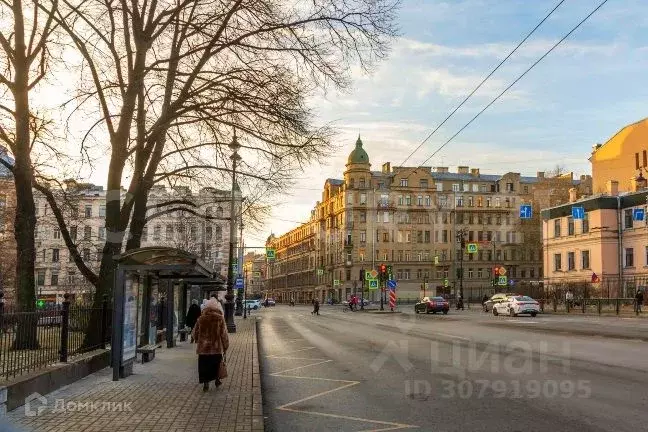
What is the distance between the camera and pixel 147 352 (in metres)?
14.6

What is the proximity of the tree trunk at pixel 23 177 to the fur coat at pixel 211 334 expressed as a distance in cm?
746

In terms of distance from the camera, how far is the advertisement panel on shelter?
12109mm

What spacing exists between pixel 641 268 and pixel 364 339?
41.9 m

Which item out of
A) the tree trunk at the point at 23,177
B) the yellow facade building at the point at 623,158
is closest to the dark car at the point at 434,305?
the yellow facade building at the point at 623,158

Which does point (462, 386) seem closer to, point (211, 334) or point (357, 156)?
point (211, 334)

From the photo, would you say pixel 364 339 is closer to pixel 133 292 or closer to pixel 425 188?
pixel 133 292

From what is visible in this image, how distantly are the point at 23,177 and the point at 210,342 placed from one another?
8.69 meters

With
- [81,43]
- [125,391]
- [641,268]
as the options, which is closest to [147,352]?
[125,391]

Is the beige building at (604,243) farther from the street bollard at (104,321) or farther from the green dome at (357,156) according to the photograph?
the green dome at (357,156)

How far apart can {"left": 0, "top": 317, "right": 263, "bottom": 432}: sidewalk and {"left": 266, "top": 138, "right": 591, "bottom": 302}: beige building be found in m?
96.3

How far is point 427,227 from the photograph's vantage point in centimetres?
11588

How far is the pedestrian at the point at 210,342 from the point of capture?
418 inches

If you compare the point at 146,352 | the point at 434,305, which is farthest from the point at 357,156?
the point at 146,352

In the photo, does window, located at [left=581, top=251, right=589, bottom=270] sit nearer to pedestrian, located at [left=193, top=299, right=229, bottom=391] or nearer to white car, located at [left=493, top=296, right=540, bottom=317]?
white car, located at [left=493, top=296, right=540, bottom=317]
